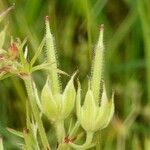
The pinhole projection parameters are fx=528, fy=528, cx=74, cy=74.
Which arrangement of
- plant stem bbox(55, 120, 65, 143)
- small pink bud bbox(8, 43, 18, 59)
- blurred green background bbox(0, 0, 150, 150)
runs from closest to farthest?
1. small pink bud bbox(8, 43, 18, 59)
2. plant stem bbox(55, 120, 65, 143)
3. blurred green background bbox(0, 0, 150, 150)

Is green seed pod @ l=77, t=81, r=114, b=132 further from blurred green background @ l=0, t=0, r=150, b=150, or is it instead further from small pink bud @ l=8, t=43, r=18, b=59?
blurred green background @ l=0, t=0, r=150, b=150

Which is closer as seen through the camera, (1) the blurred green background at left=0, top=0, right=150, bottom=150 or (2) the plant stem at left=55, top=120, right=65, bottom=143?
(2) the plant stem at left=55, top=120, right=65, bottom=143

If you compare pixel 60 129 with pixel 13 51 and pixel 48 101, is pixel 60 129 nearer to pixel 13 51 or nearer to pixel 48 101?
pixel 48 101

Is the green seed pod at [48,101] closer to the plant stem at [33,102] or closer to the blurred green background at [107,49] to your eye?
the plant stem at [33,102]

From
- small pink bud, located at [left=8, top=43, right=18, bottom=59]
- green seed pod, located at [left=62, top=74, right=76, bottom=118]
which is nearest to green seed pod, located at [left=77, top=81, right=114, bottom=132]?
green seed pod, located at [left=62, top=74, right=76, bottom=118]

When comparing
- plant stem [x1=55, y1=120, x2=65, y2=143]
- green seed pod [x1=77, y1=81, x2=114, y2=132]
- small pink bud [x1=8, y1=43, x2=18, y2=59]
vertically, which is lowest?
plant stem [x1=55, y1=120, x2=65, y2=143]

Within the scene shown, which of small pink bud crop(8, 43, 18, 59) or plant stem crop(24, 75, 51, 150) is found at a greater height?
small pink bud crop(8, 43, 18, 59)

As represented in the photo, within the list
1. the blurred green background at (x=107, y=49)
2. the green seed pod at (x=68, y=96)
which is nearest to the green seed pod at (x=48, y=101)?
the green seed pod at (x=68, y=96)

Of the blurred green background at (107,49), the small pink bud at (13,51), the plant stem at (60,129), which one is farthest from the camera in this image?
the blurred green background at (107,49)

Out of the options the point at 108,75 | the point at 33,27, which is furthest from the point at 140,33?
the point at 33,27
